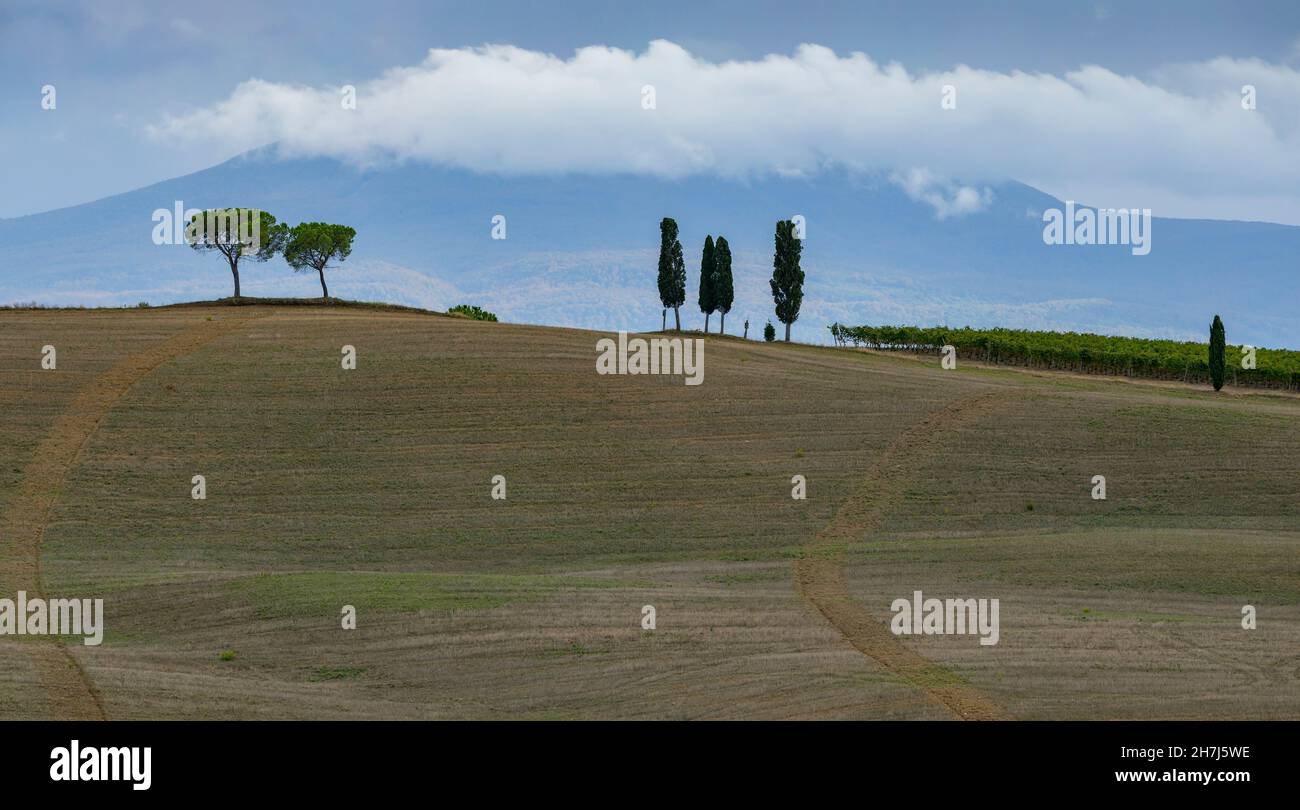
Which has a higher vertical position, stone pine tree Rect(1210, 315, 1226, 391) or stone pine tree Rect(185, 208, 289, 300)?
stone pine tree Rect(185, 208, 289, 300)

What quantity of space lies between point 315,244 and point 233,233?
5.23 meters

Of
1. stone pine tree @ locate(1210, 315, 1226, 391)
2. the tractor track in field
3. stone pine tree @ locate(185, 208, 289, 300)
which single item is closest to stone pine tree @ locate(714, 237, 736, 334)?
stone pine tree @ locate(185, 208, 289, 300)

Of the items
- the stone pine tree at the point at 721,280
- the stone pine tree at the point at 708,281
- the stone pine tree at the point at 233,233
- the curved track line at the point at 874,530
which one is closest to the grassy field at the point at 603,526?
the curved track line at the point at 874,530

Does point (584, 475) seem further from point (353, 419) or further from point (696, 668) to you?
point (696, 668)

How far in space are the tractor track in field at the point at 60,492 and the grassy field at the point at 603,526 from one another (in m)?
0.23

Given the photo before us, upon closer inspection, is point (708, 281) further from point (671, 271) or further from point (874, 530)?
point (874, 530)

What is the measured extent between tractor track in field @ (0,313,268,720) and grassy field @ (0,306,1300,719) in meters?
0.23

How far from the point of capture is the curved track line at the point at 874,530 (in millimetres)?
26538

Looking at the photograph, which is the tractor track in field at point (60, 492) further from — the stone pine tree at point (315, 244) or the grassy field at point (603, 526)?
the stone pine tree at point (315, 244)

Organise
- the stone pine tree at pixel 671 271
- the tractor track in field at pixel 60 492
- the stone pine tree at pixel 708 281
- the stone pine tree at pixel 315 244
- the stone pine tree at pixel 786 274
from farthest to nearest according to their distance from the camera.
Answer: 1. the stone pine tree at pixel 671 271
2. the stone pine tree at pixel 708 281
3. the stone pine tree at pixel 786 274
4. the stone pine tree at pixel 315 244
5. the tractor track in field at pixel 60 492

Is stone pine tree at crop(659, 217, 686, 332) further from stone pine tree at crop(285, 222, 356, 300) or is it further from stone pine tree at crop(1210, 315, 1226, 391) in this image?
stone pine tree at crop(1210, 315, 1226, 391)

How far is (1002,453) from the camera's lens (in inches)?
2079

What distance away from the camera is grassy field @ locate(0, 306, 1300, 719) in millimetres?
27641
